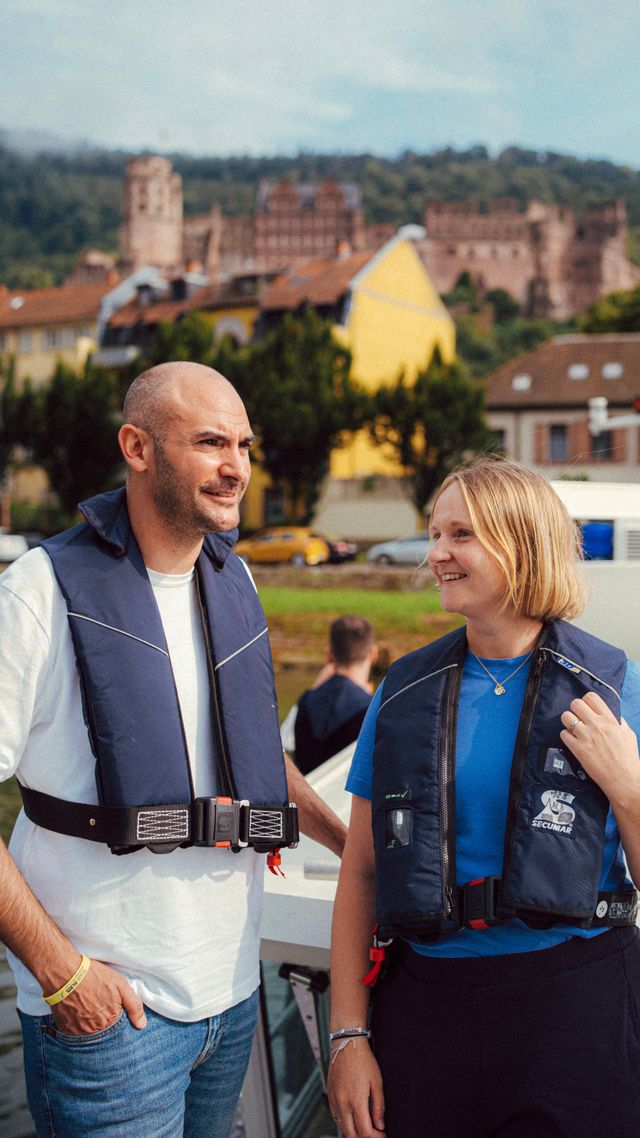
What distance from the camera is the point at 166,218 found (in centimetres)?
11688

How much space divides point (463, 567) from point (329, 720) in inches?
138

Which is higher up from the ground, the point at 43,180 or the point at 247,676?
the point at 43,180

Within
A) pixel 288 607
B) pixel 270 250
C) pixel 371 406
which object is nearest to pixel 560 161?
pixel 270 250

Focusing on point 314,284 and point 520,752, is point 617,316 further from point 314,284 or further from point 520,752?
point 520,752

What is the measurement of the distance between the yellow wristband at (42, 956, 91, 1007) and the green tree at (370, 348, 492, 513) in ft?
103

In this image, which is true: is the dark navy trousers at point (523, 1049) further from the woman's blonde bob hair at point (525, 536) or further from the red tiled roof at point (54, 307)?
the red tiled roof at point (54, 307)

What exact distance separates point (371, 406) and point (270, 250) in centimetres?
8313

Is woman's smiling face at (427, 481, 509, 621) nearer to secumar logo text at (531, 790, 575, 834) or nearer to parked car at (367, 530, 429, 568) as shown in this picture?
secumar logo text at (531, 790, 575, 834)

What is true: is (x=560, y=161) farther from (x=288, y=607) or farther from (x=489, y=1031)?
(x=489, y=1031)

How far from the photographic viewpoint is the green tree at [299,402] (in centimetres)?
3328

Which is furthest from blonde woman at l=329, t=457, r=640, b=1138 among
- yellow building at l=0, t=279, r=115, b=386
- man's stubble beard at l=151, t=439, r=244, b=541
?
yellow building at l=0, t=279, r=115, b=386

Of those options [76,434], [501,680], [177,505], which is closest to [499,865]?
[501,680]

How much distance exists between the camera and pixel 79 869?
6.39ft

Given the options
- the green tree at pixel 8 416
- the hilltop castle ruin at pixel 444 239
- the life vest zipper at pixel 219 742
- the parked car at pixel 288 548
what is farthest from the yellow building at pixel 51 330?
the hilltop castle ruin at pixel 444 239
